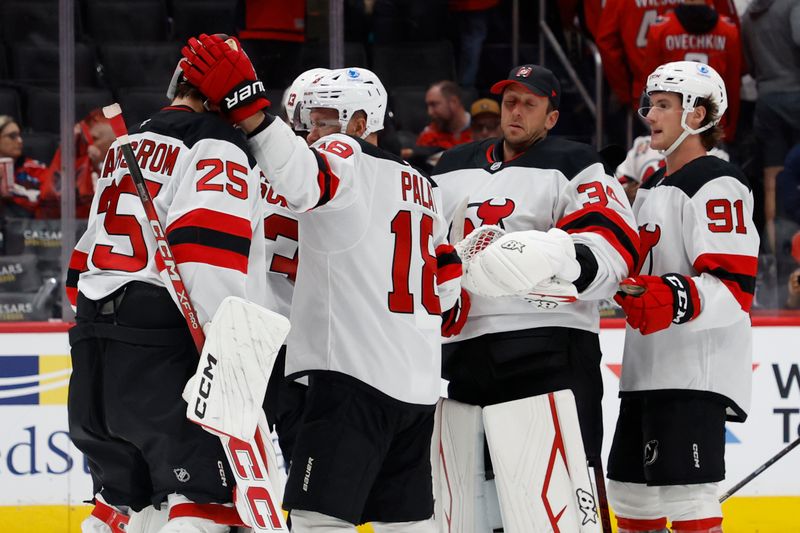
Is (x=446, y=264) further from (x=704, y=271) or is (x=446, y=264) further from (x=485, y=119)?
(x=485, y=119)

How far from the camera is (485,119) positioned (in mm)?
5410

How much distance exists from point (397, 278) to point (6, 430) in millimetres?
1966

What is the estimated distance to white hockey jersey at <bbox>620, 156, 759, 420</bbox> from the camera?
10.6 feet

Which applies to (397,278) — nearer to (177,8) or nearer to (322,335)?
(322,335)

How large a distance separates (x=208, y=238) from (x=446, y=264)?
0.76m

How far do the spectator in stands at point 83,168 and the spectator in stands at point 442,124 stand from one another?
47.0 inches

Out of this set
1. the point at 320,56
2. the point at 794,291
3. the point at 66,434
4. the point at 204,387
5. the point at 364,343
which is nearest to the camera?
the point at 204,387

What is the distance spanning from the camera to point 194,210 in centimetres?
260

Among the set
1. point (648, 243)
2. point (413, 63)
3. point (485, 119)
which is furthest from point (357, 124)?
point (413, 63)

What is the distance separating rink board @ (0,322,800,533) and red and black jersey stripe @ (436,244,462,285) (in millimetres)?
1534

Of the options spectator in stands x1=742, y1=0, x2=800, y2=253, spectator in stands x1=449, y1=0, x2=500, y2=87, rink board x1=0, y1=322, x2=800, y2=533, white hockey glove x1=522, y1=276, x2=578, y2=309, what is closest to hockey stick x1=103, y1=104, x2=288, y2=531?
white hockey glove x1=522, y1=276, x2=578, y2=309

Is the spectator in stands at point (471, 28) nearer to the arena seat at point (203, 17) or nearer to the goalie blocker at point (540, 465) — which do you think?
the arena seat at point (203, 17)

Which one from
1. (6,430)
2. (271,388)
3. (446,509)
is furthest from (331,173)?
(6,430)

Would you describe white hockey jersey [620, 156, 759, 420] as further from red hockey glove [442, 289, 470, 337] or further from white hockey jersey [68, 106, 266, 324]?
white hockey jersey [68, 106, 266, 324]
